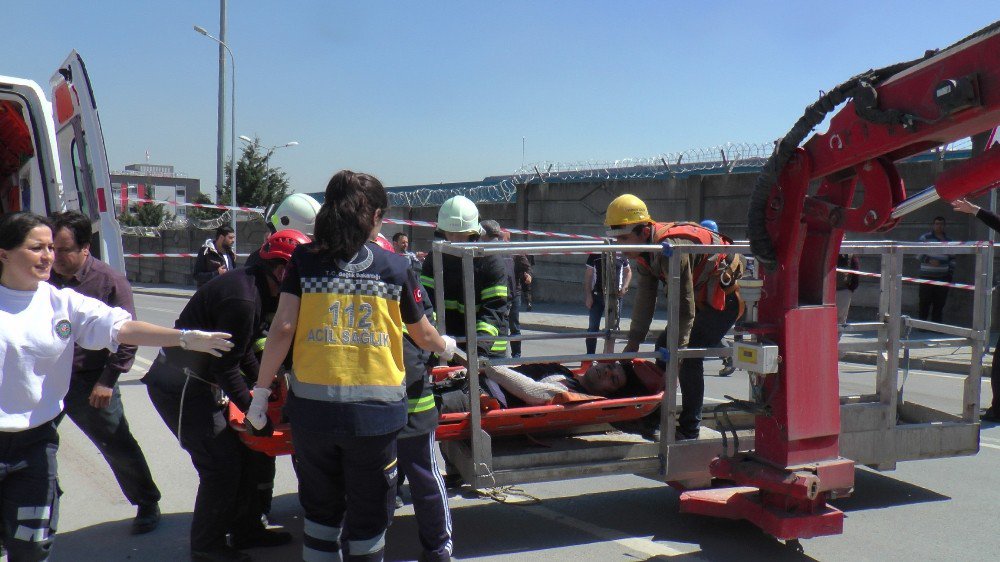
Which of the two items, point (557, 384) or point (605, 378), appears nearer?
point (557, 384)

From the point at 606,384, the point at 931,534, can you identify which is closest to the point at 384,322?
the point at 606,384

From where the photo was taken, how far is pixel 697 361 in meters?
4.96

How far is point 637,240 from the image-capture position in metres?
4.94

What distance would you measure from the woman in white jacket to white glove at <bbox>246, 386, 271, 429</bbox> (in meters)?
0.34

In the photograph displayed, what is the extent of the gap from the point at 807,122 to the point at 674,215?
1288 centimetres

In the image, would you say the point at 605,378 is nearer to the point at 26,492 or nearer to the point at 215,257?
the point at 26,492

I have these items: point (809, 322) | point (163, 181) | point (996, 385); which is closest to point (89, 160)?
point (809, 322)

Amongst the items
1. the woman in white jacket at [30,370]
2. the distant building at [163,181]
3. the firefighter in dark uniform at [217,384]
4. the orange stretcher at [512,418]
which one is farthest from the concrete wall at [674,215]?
the distant building at [163,181]

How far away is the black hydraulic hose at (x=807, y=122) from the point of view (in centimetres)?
359

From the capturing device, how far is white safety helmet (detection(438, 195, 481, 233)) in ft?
17.9

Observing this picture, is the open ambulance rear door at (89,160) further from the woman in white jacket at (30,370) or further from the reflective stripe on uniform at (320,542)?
the reflective stripe on uniform at (320,542)

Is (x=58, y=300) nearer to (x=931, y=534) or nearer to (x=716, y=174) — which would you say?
(x=931, y=534)

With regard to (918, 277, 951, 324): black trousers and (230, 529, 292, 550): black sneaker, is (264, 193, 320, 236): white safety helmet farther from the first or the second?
(918, 277, 951, 324): black trousers

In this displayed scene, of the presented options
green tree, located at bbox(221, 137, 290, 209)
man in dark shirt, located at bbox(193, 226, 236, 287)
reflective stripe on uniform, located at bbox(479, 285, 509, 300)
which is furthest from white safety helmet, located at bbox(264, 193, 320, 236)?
green tree, located at bbox(221, 137, 290, 209)
